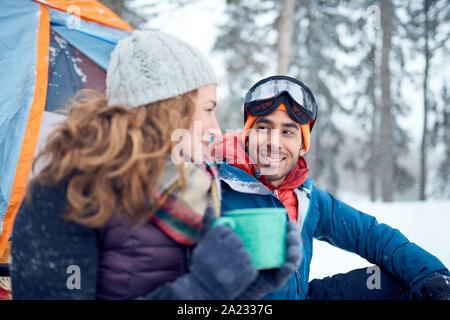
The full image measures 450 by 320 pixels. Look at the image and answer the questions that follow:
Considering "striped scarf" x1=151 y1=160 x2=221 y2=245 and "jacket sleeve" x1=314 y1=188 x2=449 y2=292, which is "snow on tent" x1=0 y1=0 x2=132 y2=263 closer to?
"striped scarf" x1=151 y1=160 x2=221 y2=245

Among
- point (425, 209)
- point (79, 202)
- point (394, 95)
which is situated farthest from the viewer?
point (394, 95)

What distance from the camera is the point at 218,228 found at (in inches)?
41.1

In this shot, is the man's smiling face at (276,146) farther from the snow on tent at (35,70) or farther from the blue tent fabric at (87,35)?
the blue tent fabric at (87,35)

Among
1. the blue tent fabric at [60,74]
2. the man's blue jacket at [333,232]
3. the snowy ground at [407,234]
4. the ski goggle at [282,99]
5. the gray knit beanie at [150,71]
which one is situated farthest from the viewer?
the blue tent fabric at [60,74]

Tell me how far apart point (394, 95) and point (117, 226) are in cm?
1435

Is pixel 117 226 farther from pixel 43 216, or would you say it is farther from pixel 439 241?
pixel 439 241

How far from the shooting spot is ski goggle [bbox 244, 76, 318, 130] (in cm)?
201

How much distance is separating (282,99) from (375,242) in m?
1.04

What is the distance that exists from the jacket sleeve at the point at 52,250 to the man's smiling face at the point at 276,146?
47.4 inches

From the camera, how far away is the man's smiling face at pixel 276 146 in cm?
202

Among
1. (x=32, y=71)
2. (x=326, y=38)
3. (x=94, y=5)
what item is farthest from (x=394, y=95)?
(x=32, y=71)

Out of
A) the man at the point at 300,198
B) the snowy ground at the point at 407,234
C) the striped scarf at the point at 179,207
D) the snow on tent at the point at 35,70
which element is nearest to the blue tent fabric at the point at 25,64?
the snow on tent at the point at 35,70

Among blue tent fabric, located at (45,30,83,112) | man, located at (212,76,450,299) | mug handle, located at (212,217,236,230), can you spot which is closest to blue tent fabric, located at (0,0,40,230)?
blue tent fabric, located at (45,30,83,112)

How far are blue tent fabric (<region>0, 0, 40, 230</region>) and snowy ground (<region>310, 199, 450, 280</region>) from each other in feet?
10.2
